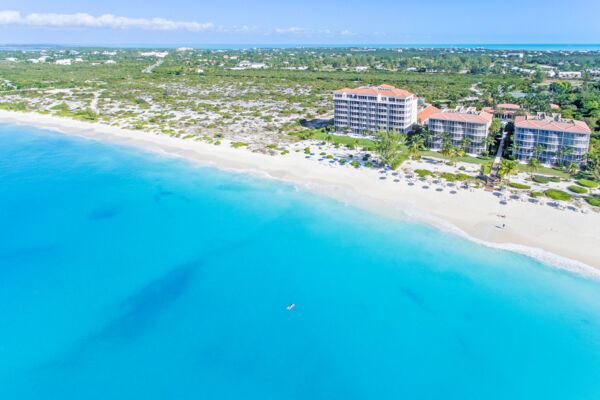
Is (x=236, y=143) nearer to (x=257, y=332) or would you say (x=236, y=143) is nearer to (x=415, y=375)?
(x=257, y=332)

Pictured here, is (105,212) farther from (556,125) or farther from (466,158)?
(556,125)

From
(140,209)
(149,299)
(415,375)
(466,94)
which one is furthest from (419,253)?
(466,94)

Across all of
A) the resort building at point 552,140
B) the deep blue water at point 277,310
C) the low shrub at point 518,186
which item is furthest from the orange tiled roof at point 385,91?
the deep blue water at point 277,310

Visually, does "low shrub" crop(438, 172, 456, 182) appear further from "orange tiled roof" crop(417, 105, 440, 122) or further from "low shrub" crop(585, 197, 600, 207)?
"orange tiled roof" crop(417, 105, 440, 122)

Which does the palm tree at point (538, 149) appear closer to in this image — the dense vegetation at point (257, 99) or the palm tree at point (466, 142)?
the dense vegetation at point (257, 99)

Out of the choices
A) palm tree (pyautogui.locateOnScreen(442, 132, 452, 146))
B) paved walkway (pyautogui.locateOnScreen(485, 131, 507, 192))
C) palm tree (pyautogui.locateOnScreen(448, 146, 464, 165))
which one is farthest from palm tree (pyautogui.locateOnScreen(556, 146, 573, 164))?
palm tree (pyautogui.locateOnScreen(442, 132, 452, 146))

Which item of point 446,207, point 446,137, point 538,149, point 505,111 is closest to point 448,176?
point 446,207

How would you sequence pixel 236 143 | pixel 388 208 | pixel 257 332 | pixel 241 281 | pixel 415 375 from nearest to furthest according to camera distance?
pixel 415 375, pixel 257 332, pixel 241 281, pixel 388 208, pixel 236 143
